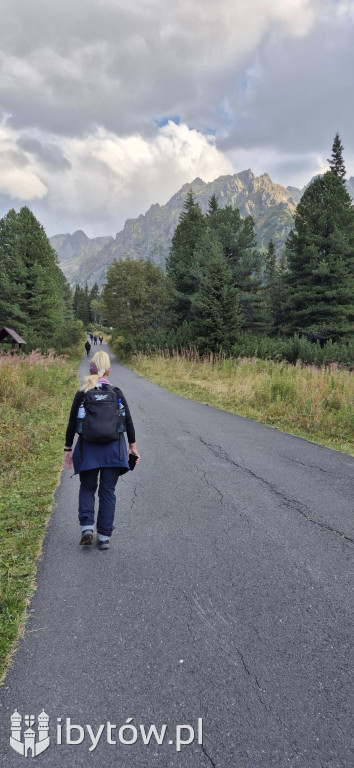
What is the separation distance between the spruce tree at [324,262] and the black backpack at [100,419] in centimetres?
2401

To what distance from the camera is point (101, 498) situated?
3.34 metres

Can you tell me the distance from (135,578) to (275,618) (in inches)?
45.4

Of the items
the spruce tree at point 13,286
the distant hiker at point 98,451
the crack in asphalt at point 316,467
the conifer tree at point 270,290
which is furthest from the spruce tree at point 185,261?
the distant hiker at point 98,451

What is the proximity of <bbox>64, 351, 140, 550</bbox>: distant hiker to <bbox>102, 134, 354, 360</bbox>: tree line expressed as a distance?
15509 mm

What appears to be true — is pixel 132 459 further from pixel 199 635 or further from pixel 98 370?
pixel 199 635

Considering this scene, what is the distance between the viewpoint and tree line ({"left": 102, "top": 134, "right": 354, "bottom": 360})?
19875 millimetres

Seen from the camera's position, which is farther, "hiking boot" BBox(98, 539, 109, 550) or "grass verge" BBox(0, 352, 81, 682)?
"hiking boot" BBox(98, 539, 109, 550)

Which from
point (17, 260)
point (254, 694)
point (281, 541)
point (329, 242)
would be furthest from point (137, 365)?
point (254, 694)

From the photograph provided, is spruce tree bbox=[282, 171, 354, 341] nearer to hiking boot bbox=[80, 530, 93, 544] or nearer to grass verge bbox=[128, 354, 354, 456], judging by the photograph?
grass verge bbox=[128, 354, 354, 456]

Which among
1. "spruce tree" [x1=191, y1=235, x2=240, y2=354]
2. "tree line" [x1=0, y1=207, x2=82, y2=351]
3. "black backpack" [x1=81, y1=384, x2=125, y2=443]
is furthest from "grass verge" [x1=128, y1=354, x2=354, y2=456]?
"tree line" [x1=0, y1=207, x2=82, y2=351]

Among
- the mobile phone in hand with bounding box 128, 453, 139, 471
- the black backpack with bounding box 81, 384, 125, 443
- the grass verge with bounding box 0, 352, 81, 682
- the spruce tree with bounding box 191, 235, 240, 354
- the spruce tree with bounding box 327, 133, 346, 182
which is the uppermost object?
the spruce tree with bounding box 327, 133, 346, 182

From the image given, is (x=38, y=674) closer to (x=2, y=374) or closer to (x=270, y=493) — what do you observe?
(x=270, y=493)

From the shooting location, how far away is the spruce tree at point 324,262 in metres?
24.3

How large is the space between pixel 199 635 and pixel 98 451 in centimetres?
171
